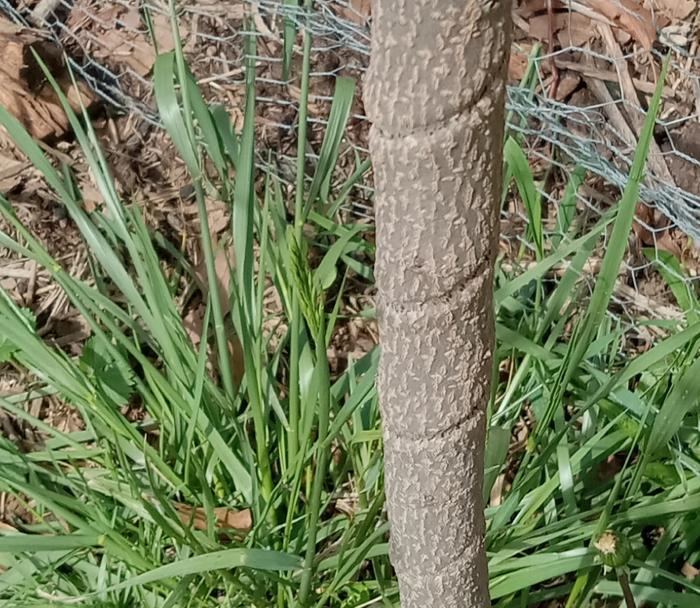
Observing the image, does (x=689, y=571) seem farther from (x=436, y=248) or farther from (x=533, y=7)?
(x=533, y=7)

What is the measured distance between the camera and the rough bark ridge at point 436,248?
417mm

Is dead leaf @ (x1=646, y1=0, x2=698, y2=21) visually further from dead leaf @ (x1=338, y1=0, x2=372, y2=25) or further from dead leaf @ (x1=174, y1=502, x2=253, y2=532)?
dead leaf @ (x1=174, y1=502, x2=253, y2=532)

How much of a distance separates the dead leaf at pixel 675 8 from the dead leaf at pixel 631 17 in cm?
3

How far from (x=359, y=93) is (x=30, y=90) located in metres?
0.53

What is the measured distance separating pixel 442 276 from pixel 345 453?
0.69 m

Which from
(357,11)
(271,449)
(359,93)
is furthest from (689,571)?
(357,11)

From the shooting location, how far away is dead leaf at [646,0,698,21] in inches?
60.6

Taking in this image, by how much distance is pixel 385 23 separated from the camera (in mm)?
415

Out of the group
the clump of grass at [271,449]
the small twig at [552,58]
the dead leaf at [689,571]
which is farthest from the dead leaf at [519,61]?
the dead leaf at [689,571]

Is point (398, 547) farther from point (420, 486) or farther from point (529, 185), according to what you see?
point (529, 185)

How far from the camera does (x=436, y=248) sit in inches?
18.9

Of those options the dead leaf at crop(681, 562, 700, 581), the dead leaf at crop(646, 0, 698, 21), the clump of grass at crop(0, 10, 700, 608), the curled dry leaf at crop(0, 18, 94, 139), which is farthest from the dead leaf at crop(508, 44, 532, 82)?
the dead leaf at crop(681, 562, 700, 581)

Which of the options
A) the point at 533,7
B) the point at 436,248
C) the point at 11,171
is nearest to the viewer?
the point at 436,248

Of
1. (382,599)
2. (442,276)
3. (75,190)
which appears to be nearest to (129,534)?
(382,599)
